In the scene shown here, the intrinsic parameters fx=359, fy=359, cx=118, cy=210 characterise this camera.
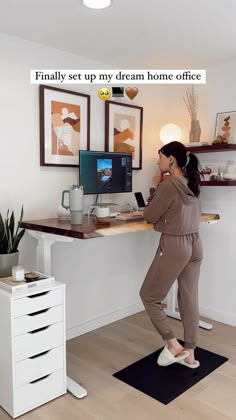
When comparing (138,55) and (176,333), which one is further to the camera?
(176,333)

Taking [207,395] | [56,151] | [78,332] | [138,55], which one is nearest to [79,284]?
[78,332]

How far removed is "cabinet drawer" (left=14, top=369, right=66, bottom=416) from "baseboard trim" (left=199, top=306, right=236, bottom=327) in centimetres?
164

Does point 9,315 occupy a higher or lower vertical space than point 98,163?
lower

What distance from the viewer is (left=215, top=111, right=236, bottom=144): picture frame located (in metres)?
2.98

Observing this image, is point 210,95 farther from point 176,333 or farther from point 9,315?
point 9,315

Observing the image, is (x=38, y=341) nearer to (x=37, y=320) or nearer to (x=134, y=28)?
(x=37, y=320)

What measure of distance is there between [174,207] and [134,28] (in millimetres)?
1154

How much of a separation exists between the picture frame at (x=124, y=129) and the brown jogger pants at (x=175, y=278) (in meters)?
1.14

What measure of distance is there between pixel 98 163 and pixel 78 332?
1.38 m

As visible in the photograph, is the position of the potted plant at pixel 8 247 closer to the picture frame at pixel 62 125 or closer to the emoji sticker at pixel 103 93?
the picture frame at pixel 62 125

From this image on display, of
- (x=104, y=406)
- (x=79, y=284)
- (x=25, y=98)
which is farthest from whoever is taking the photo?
(x=79, y=284)

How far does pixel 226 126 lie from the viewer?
303cm

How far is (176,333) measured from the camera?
300 cm

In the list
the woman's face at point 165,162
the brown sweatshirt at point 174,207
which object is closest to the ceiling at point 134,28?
the woman's face at point 165,162
